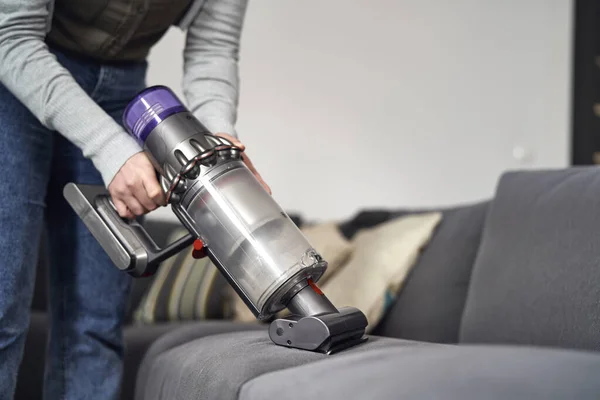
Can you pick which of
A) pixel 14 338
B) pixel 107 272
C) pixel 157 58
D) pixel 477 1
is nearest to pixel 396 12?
pixel 477 1

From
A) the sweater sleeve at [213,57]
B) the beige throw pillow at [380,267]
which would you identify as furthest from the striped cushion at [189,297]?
the sweater sleeve at [213,57]

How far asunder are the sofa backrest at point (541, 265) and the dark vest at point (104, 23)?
0.76 metres

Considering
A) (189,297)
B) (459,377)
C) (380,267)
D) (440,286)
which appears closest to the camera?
(459,377)

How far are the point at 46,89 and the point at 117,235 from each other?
22 centimetres

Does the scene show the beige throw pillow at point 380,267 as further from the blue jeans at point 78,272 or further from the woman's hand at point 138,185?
the woman's hand at point 138,185

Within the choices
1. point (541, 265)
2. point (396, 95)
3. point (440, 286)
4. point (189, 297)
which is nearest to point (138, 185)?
point (541, 265)

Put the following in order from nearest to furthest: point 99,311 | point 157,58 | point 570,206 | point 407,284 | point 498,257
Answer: point 99,311, point 570,206, point 498,257, point 407,284, point 157,58

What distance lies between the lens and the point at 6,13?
34.8 inches

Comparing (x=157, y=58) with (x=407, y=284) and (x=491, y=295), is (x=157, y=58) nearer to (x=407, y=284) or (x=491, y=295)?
(x=407, y=284)

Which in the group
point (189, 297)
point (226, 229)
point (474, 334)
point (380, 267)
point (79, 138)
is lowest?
point (189, 297)

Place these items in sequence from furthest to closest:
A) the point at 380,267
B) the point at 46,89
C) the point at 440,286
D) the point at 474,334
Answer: the point at 380,267
the point at 440,286
the point at 474,334
the point at 46,89

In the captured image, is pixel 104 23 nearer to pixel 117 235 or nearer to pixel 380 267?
pixel 117 235

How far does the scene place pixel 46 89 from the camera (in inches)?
34.7

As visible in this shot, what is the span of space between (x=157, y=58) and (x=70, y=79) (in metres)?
1.61
